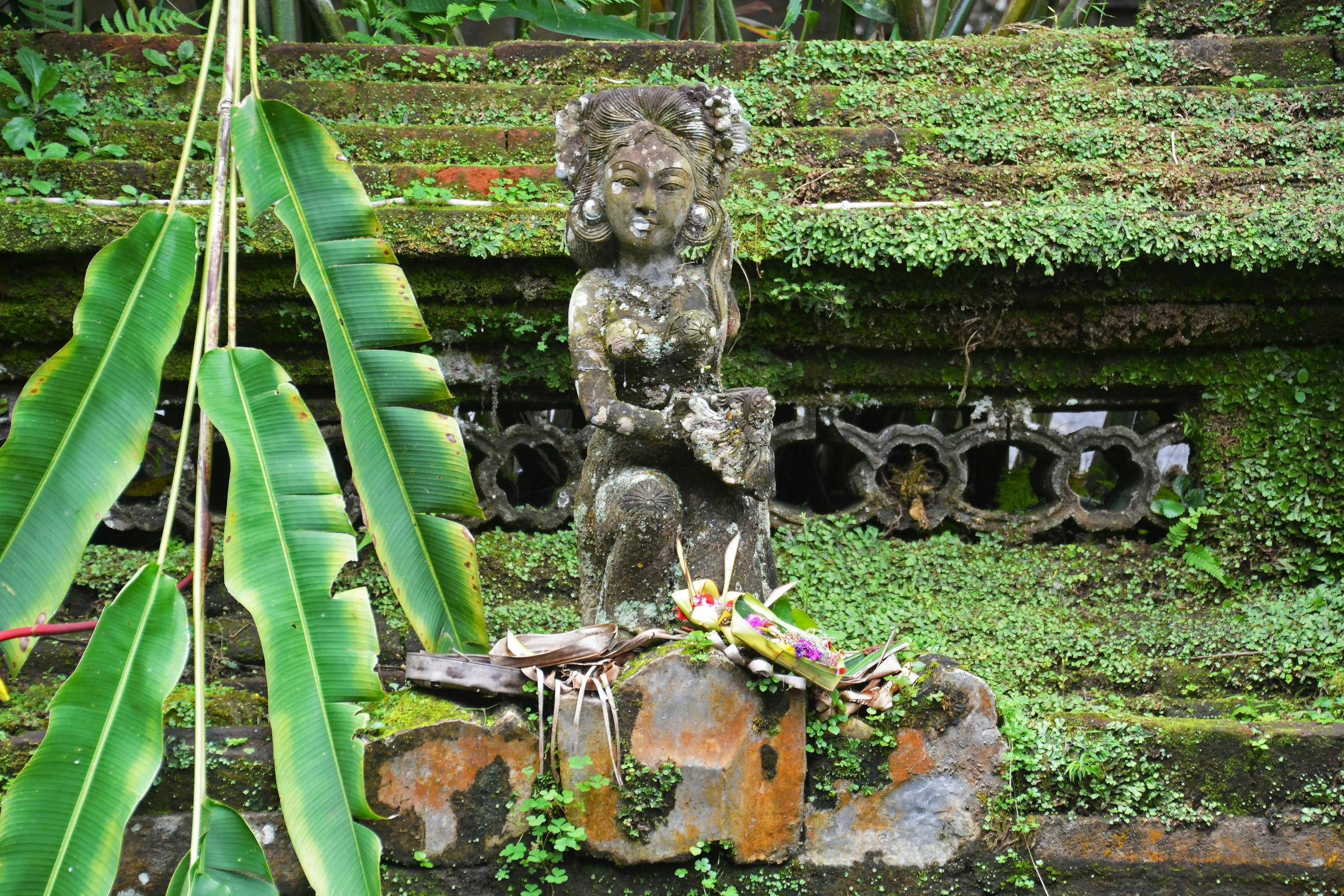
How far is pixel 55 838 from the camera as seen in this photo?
1802 millimetres

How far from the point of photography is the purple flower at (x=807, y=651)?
8.75ft

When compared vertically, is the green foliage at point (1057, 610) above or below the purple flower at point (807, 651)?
below

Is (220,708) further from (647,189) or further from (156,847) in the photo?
(647,189)

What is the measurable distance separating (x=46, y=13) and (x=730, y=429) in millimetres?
5370

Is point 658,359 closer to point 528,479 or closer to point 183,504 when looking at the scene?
point 183,504

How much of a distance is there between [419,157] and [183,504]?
190cm

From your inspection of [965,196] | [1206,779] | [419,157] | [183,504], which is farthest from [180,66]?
[1206,779]

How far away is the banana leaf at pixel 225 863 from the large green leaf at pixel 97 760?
4.7 inches

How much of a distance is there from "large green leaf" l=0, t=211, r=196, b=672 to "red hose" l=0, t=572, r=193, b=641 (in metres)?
0.02

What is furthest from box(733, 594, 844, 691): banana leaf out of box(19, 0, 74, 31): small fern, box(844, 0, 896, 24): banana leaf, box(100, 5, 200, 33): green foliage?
box(19, 0, 74, 31): small fern

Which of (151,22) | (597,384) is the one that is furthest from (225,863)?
(151,22)

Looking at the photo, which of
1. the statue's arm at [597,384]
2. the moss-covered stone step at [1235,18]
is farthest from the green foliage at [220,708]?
the moss-covered stone step at [1235,18]

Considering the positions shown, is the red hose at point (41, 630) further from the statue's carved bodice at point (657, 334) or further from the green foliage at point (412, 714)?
the statue's carved bodice at point (657, 334)

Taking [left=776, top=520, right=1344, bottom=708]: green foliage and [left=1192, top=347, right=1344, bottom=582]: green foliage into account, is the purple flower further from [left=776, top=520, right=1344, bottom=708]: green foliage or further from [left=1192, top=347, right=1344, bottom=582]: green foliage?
[left=1192, top=347, right=1344, bottom=582]: green foliage
